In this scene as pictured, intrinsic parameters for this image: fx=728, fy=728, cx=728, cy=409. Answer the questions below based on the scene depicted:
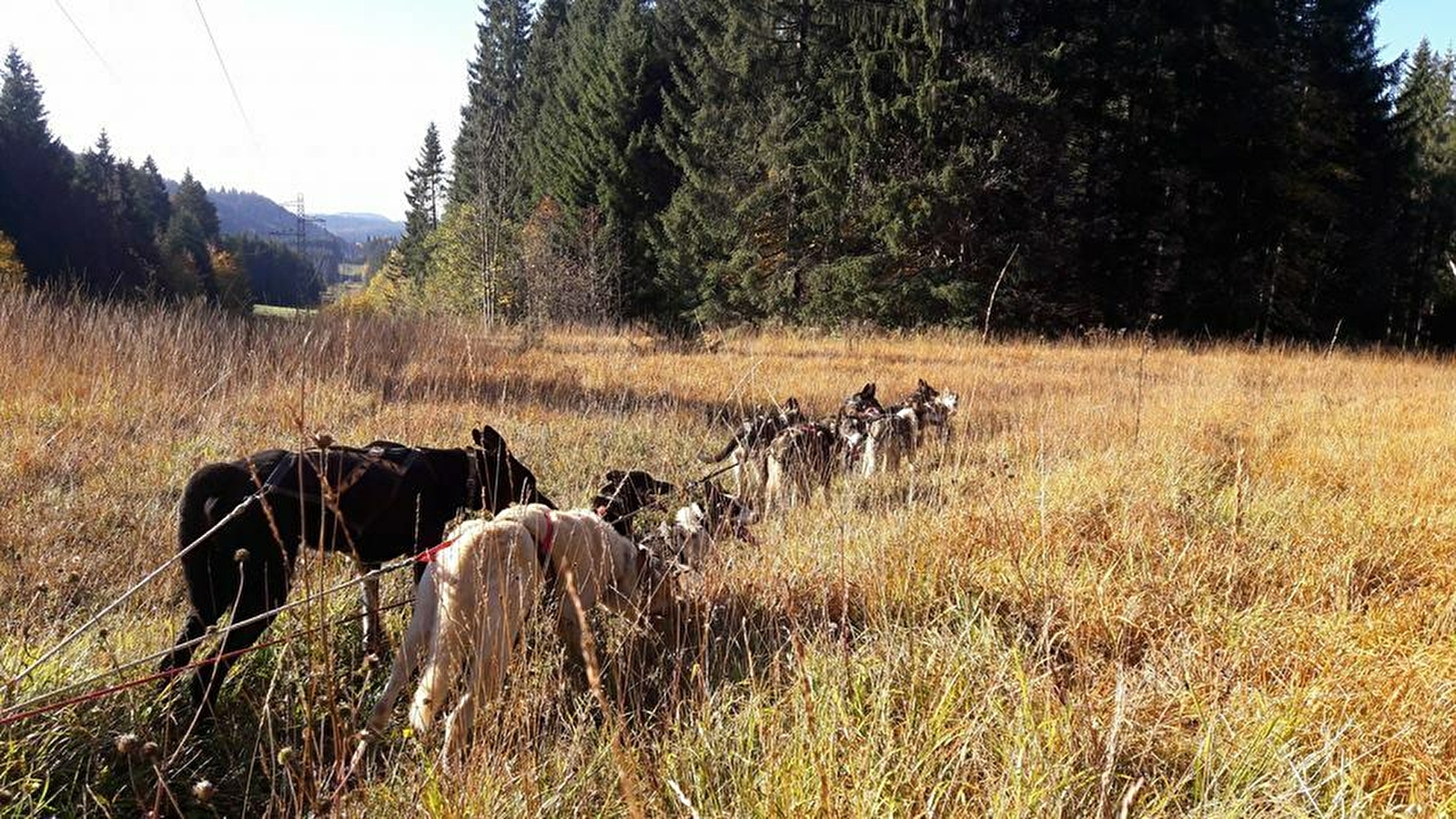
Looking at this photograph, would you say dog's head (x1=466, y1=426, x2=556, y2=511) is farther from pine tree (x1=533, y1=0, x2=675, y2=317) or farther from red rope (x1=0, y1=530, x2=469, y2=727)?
pine tree (x1=533, y1=0, x2=675, y2=317)

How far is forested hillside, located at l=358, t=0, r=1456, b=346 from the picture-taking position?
57.1 ft

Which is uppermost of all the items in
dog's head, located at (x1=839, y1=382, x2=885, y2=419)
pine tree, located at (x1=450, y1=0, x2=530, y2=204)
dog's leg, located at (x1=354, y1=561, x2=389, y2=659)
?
pine tree, located at (x1=450, y1=0, x2=530, y2=204)

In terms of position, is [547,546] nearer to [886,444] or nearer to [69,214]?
[886,444]

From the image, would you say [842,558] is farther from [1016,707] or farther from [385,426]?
[385,426]

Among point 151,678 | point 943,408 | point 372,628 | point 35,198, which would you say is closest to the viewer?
point 151,678

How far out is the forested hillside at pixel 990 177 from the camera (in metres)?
17.4

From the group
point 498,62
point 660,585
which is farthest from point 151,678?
point 498,62

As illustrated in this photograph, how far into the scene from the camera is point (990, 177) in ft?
56.6

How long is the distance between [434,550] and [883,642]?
1.44 m

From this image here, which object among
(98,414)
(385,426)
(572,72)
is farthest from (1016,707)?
(572,72)

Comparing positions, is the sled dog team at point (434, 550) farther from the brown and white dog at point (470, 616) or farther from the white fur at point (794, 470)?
the white fur at point (794, 470)

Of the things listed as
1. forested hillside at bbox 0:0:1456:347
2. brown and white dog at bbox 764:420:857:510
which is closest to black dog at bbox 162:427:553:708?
brown and white dog at bbox 764:420:857:510

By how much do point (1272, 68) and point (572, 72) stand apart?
23.2 m

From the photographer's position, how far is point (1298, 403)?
7.92m
